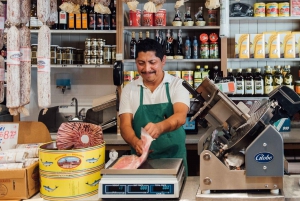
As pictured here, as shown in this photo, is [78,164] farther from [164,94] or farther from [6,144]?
[164,94]

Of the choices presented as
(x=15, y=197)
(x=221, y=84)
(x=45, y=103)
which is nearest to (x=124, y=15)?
(x=45, y=103)

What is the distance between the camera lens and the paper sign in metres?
2.10

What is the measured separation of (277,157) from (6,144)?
144 centimetres

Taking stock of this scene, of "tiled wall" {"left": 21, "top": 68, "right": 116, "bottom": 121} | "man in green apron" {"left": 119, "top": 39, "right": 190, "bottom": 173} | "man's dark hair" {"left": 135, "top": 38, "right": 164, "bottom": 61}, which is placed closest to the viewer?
"man's dark hair" {"left": 135, "top": 38, "right": 164, "bottom": 61}

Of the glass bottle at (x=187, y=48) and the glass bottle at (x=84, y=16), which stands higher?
the glass bottle at (x=84, y=16)

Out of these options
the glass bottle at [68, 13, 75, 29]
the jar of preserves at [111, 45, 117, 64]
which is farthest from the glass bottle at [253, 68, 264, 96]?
the glass bottle at [68, 13, 75, 29]

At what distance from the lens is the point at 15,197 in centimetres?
169

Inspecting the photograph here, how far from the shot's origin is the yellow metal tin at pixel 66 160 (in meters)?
1.63

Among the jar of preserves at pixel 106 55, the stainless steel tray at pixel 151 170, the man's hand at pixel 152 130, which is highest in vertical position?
the jar of preserves at pixel 106 55

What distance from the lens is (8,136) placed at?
2.12 metres

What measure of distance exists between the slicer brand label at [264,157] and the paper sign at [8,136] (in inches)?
52.4

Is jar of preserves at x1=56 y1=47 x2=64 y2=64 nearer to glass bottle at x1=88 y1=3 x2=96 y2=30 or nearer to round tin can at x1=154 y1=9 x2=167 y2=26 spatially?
glass bottle at x1=88 y1=3 x2=96 y2=30

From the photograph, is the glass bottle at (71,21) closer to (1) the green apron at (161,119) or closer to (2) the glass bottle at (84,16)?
(2) the glass bottle at (84,16)

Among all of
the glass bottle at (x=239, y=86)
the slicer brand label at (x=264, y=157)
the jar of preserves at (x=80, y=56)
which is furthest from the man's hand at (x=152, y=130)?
the jar of preserves at (x=80, y=56)
